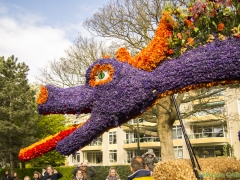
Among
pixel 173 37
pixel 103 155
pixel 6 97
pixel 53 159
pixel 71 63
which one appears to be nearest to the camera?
pixel 173 37

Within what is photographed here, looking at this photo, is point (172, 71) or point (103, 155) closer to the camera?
point (172, 71)

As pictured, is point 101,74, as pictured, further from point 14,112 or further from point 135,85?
point 14,112

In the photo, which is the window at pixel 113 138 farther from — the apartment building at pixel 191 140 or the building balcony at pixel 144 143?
the building balcony at pixel 144 143

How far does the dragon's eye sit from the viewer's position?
4055mm

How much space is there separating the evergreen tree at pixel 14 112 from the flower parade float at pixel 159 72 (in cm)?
2250

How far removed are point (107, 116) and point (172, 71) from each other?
0.93 m

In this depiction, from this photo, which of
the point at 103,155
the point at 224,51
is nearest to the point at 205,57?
the point at 224,51

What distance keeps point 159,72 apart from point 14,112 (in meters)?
23.7

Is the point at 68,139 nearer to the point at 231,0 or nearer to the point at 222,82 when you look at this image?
the point at 222,82

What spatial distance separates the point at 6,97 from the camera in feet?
87.1

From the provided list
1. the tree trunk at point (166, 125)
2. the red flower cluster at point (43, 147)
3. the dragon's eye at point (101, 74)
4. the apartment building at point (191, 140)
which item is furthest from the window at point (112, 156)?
the dragon's eye at point (101, 74)

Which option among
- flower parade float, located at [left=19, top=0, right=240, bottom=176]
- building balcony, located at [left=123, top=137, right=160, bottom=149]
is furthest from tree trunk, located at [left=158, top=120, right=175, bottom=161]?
building balcony, located at [left=123, top=137, right=160, bottom=149]

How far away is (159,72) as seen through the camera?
393 cm

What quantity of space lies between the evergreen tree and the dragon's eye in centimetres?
2252
